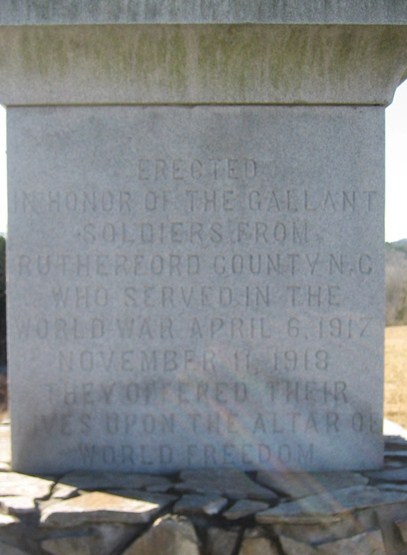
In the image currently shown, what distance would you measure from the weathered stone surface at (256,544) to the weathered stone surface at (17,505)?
2.83 ft

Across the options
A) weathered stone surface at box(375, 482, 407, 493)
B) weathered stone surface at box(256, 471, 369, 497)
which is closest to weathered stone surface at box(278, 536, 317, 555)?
weathered stone surface at box(256, 471, 369, 497)

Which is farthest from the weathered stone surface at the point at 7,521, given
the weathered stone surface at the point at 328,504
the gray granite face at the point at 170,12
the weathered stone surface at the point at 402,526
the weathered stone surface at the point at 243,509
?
the gray granite face at the point at 170,12

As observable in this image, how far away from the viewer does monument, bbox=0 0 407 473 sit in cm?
365

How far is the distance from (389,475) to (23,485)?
1.69 m

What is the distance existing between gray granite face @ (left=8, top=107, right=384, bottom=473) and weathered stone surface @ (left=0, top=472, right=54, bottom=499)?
0.41 ft

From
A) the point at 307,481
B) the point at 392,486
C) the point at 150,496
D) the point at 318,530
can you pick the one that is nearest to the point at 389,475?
the point at 392,486

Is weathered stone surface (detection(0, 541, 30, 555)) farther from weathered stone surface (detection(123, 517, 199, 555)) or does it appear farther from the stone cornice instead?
the stone cornice

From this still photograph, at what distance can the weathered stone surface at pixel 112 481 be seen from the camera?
3.43m

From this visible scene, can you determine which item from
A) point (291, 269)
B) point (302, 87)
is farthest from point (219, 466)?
point (302, 87)

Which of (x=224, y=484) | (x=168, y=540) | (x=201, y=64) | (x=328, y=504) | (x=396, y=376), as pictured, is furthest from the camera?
(x=396, y=376)

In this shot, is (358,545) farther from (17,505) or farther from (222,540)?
(17,505)

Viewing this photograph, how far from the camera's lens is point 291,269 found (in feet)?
12.1

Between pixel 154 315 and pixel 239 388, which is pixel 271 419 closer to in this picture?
pixel 239 388

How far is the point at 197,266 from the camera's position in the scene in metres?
3.69
